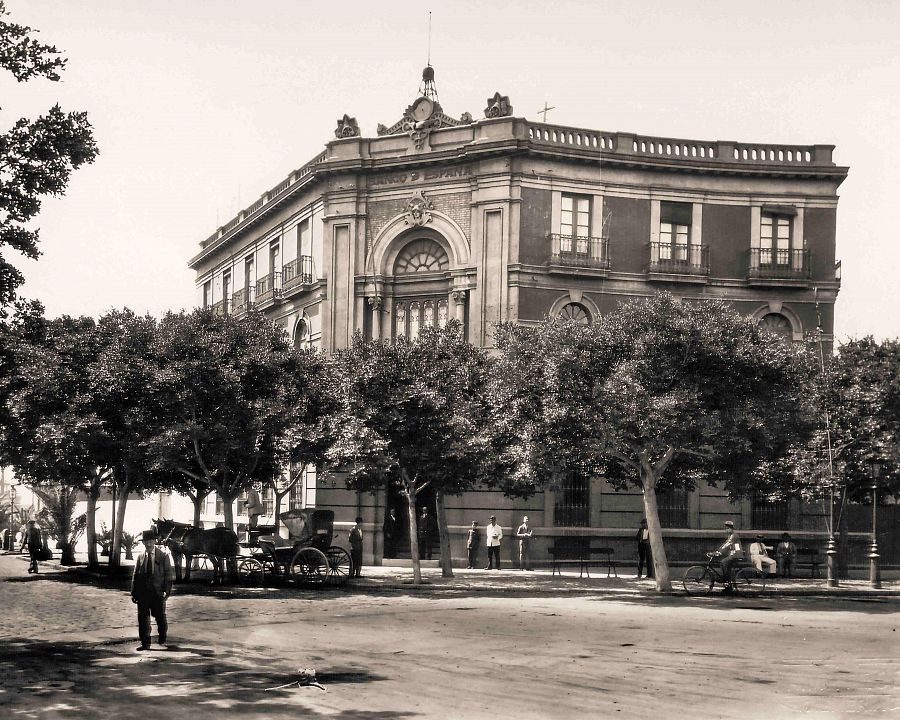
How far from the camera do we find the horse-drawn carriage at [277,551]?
24.3 metres

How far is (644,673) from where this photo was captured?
12.3m

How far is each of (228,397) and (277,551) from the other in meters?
4.07

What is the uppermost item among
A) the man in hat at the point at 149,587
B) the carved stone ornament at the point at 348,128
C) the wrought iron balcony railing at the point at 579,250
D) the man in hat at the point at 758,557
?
the carved stone ornament at the point at 348,128

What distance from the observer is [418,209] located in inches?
1374

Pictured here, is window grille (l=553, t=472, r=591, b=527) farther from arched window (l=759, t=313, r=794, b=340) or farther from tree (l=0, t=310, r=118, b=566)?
tree (l=0, t=310, r=118, b=566)

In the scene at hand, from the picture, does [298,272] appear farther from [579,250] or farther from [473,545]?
[473,545]

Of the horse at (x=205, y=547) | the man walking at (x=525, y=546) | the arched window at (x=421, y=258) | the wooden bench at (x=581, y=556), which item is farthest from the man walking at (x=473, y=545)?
the horse at (x=205, y=547)

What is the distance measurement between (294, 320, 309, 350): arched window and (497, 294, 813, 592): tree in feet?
46.6

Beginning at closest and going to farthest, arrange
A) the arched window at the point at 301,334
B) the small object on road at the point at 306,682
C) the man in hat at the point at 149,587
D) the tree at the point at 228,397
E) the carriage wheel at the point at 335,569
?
the small object on road at the point at 306,682 → the man in hat at the point at 149,587 → the carriage wheel at the point at 335,569 → the tree at the point at 228,397 → the arched window at the point at 301,334

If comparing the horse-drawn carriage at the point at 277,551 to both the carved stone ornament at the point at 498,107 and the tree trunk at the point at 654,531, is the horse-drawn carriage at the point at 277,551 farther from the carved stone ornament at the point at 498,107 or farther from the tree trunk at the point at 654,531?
the carved stone ornament at the point at 498,107

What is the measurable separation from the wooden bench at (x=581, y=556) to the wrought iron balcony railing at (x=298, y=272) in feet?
40.4

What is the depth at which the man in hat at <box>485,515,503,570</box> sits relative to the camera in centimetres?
3145

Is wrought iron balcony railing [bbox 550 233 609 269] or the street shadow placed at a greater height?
wrought iron balcony railing [bbox 550 233 609 269]

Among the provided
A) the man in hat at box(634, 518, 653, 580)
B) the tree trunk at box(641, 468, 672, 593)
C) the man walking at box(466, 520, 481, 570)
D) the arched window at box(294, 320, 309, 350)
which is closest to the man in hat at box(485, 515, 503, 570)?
the man walking at box(466, 520, 481, 570)
